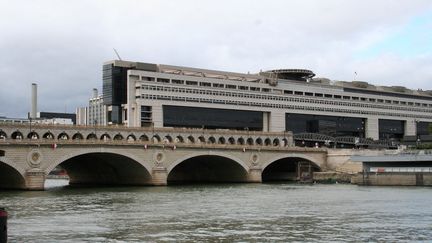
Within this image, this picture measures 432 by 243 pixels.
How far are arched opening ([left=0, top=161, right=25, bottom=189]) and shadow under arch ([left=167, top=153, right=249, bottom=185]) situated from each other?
25532mm

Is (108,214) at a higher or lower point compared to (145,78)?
lower

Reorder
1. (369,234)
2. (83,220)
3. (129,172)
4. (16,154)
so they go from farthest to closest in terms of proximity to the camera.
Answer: (129,172) → (16,154) → (83,220) → (369,234)

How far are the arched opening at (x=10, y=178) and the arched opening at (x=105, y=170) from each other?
14140 mm

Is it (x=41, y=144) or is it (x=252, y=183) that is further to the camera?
(x=252, y=183)

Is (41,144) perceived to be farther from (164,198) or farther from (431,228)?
(431,228)

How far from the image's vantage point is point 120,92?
566ft

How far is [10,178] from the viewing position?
103 m

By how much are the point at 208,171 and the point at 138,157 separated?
1274 inches


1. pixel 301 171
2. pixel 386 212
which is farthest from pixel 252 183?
pixel 386 212

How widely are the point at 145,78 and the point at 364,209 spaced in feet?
372

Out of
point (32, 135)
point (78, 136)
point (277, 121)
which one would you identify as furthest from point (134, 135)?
point (277, 121)

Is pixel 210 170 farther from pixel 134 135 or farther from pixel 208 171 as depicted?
pixel 134 135

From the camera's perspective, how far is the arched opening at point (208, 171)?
130m

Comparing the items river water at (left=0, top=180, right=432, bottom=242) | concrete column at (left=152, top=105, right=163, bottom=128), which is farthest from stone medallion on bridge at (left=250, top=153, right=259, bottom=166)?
river water at (left=0, top=180, right=432, bottom=242)
